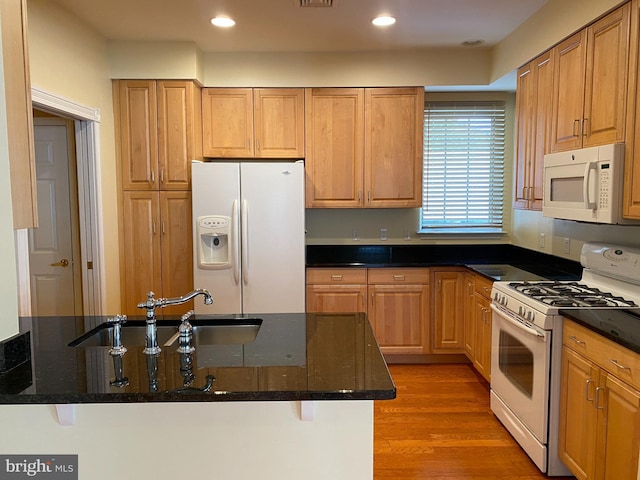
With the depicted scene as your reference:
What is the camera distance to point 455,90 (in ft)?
14.1

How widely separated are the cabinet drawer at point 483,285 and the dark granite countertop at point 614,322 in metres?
1.02

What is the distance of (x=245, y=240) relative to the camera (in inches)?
145

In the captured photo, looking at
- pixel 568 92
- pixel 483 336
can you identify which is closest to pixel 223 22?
pixel 568 92

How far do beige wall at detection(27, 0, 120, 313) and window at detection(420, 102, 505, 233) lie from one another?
8.71 feet

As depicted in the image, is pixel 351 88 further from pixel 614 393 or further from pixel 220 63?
pixel 614 393

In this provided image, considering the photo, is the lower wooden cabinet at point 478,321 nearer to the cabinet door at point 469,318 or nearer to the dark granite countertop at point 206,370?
the cabinet door at point 469,318

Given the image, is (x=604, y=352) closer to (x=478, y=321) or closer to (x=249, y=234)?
(x=478, y=321)

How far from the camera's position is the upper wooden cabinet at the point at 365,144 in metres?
4.07

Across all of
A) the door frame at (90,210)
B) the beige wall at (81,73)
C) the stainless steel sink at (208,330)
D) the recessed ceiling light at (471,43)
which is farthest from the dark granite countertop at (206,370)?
the recessed ceiling light at (471,43)

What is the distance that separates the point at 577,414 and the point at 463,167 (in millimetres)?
2669

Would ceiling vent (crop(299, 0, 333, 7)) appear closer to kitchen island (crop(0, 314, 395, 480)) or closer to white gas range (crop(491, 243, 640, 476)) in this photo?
white gas range (crop(491, 243, 640, 476))

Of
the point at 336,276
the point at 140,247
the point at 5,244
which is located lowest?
the point at 336,276

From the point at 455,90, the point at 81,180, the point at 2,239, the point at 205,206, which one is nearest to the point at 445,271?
the point at 455,90

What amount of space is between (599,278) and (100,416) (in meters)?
2.70
